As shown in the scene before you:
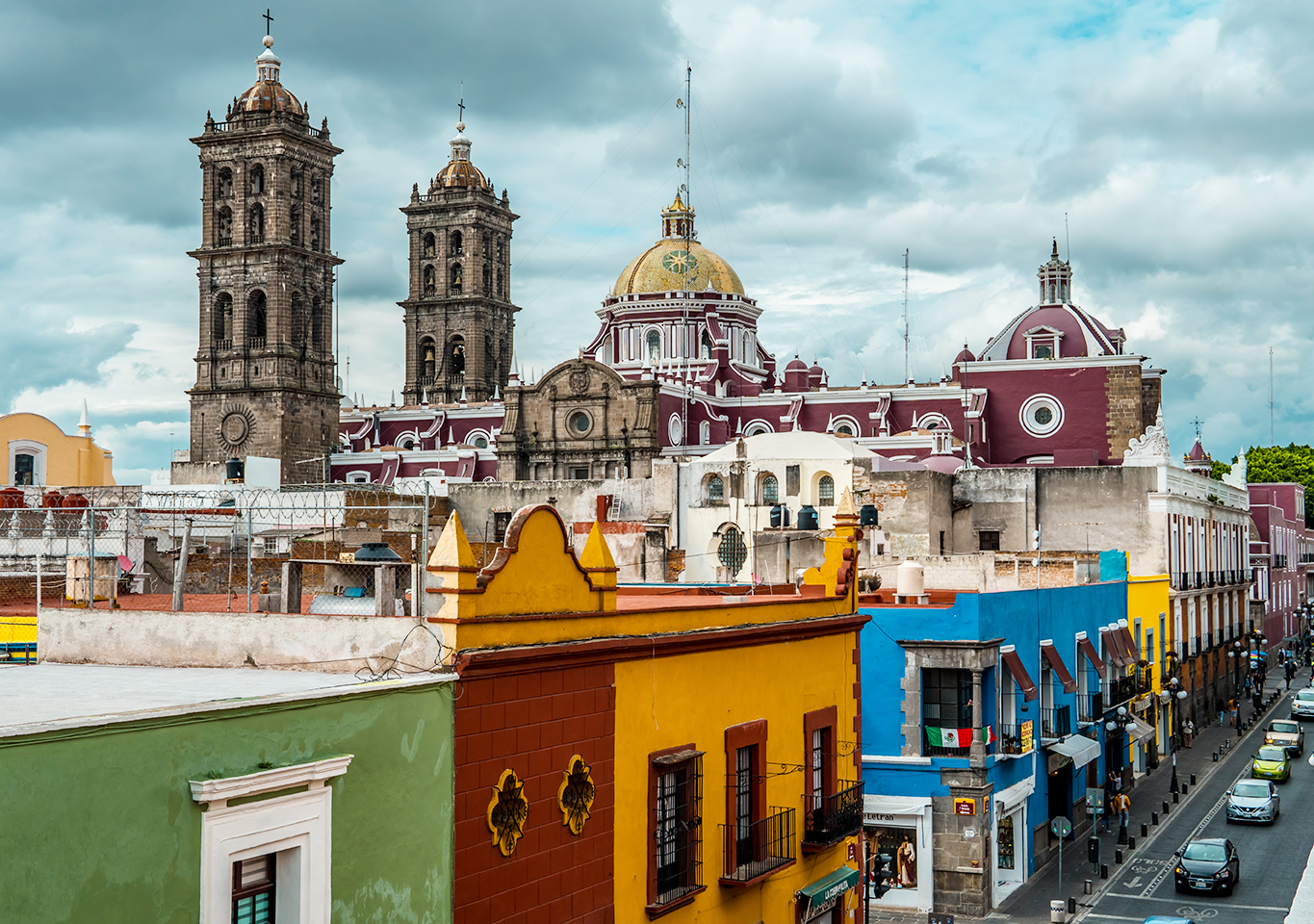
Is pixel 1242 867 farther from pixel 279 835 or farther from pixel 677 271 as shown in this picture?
pixel 677 271

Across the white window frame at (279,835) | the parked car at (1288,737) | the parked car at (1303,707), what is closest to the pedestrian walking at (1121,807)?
the parked car at (1288,737)

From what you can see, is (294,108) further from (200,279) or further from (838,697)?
(838,697)

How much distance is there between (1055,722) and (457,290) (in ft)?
177

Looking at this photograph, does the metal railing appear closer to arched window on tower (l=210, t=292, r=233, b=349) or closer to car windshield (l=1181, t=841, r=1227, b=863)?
car windshield (l=1181, t=841, r=1227, b=863)

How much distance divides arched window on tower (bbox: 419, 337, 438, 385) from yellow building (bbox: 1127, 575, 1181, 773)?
46.7 meters

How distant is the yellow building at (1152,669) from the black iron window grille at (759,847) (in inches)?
→ 802

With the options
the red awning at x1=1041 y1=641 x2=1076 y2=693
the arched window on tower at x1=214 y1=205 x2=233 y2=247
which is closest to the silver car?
the red awning at x1=1041 y1=641 x2=1076 y2=693

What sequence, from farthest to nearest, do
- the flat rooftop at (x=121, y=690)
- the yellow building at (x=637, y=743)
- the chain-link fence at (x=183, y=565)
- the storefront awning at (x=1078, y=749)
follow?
the storefront awning at (x=1078, y=749) < the chain-link fence at (x=183, y=565) < the yellow building at (x=637, y=743) < the flat rooftop at (x=121, y=690)

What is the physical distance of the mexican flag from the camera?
21141mm

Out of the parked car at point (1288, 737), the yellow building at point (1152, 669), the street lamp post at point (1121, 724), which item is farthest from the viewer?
the parked car at point (1288, 737)

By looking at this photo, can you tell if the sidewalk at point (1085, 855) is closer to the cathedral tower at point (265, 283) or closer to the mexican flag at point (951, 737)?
the mexican flag at point (951, 737)

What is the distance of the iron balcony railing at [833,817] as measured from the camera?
13.4 meters

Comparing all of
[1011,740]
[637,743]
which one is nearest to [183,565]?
[637,743]

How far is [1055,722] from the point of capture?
989 inches
